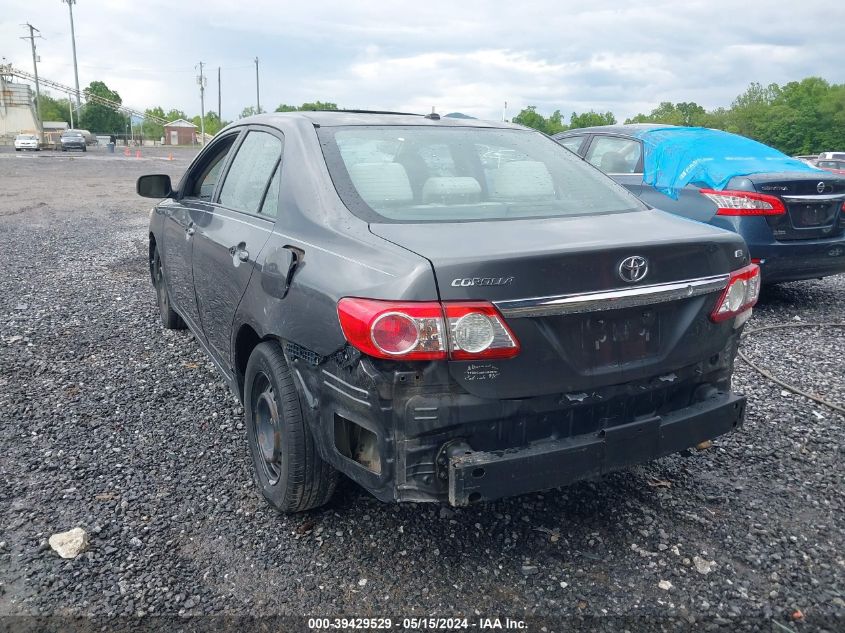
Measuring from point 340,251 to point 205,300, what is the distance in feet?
5.51

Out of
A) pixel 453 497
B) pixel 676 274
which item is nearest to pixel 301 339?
pixel 453 497

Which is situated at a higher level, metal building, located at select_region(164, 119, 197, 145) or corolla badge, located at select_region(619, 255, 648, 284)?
corolla badge, located at select_region(619, 255, 648, 284)

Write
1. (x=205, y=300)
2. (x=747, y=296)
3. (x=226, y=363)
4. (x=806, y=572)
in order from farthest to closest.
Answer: (x=205, y=300)
(x=226, y=363)
(x=747, y=296)
(x=806, y=572)

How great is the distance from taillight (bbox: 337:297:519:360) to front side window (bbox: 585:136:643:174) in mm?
5293

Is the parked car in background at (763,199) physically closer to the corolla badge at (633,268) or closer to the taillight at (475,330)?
the corolla badge at (633,268)

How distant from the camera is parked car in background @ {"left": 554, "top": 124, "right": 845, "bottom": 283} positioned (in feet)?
19.1

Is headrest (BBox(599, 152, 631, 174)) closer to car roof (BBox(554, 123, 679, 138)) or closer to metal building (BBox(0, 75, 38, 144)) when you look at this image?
car roof (BBox(554, 123, 679, 138))

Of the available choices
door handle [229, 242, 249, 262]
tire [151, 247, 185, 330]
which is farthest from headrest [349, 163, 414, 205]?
tire [151, 247, 185, 330]

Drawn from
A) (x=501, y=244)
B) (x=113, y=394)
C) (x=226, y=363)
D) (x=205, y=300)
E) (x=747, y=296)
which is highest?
(x=501, y=244)

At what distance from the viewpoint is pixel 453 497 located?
7.52ft

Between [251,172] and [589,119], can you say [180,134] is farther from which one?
[251,172]

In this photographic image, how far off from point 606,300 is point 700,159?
15.1 feet

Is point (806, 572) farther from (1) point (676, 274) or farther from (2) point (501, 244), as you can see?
(2) point (501, 244)

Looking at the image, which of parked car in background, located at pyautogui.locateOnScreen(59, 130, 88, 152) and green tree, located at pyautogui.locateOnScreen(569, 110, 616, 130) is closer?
parked car in background, located at pyautogui.locateOnScreen(59, 130, 88, 152)
